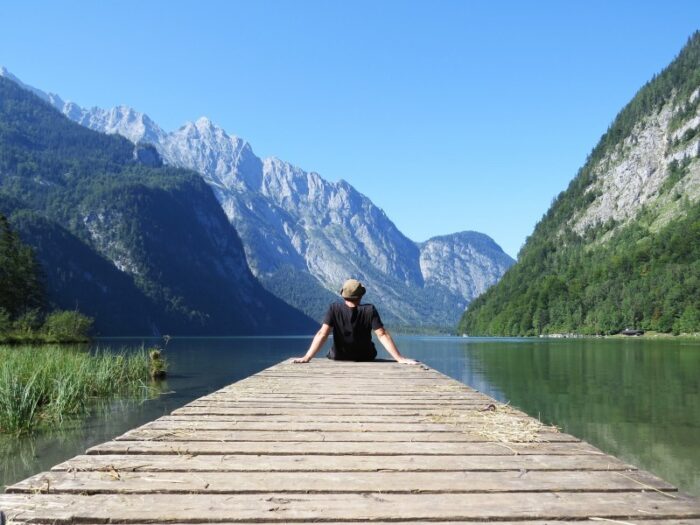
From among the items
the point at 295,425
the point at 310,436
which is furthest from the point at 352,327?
the point at 310,436

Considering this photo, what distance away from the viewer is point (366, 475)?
17.3ft

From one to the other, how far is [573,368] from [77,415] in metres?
38.4

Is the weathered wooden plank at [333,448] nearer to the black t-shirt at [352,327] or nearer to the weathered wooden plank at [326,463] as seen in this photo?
the weathered wooden plank at [326,463]

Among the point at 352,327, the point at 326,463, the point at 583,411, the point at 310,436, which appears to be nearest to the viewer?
the point at 326,463

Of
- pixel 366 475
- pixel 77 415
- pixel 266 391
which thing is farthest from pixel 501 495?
pixel 77 415

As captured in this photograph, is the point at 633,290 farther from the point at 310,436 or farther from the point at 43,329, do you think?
the point at 310,436

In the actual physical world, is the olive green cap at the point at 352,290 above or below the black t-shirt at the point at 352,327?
above

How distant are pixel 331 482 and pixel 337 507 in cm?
63

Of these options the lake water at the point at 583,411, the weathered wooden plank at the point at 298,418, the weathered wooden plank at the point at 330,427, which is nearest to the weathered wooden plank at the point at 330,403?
the weathered wooden plank at the point at 298,418

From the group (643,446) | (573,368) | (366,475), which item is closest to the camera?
(366,475)

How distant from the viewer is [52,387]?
938 inches

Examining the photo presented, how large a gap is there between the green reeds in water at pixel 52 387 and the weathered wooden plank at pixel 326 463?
15.2m

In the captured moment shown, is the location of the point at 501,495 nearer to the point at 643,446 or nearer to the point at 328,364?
the point at 328,364

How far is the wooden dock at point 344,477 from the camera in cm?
429
